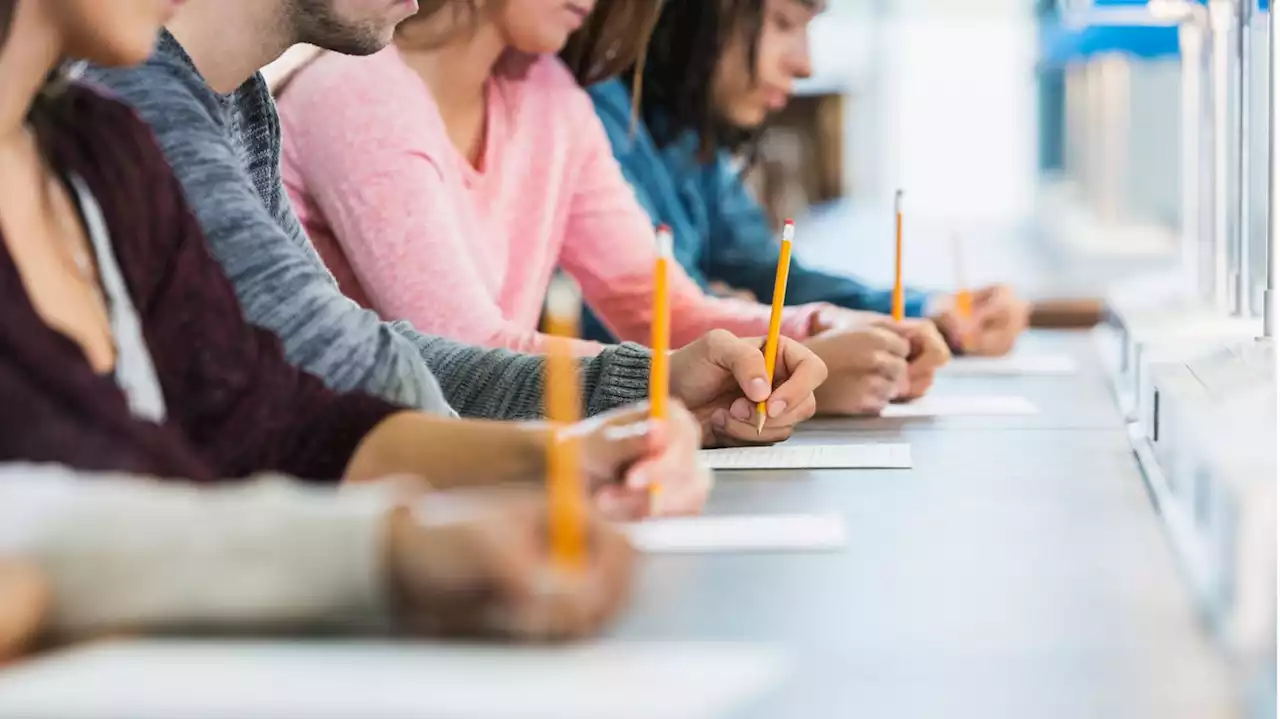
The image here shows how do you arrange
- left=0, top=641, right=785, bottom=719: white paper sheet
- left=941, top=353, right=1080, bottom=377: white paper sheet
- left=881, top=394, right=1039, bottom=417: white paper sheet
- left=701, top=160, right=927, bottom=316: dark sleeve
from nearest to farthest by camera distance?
left=0, top=641, right=785, bottom=719: white paper sheet → left=881, top=394, right=1039, bottom=417: white paper sheet → left=941, top=353, right=1080, bottom=377: white paper sheet → left=701, top=160, right=927, bottom=316: dark sleeve

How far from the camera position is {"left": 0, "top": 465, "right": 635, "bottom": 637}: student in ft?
2.09

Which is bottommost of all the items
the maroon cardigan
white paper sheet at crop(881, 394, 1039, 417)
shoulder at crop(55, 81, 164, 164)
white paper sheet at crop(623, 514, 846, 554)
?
white paper sheet at crop(881, 394, 1039, 417)

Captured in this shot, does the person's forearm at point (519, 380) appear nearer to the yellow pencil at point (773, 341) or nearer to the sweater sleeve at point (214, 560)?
the yellow pencil at point (773, 341)

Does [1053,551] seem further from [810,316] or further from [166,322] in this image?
[810,316]

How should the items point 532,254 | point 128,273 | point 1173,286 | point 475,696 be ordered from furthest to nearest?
point 1173,286, point 532,254, point 128,273, point 475,696

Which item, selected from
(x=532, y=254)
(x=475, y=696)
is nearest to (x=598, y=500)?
(x=475, y=696)

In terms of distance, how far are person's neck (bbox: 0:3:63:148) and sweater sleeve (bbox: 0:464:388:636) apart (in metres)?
0.27

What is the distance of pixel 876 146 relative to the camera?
9750 millimetres

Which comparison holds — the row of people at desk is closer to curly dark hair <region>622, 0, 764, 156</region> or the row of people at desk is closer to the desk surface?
the desk surface

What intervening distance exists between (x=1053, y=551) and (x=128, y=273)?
505mm

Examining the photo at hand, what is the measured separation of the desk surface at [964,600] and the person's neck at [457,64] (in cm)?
80

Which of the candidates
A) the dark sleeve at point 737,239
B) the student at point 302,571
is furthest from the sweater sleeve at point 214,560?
the dark sleeve at point 737,239

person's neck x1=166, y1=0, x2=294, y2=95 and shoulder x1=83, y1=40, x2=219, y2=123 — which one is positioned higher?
person's neck x1=166, y1=0, x2=294, y2=95

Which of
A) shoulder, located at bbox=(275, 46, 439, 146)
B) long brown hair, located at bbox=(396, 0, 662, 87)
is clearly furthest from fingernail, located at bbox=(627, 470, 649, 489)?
long brown hair, located at bbox=(396, 0, 662, 87)
